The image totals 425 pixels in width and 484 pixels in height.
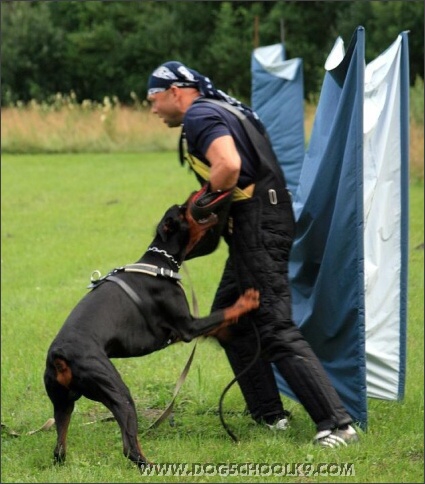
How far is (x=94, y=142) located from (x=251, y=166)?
20.5 meters

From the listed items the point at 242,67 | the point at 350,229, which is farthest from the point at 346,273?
the point at 242,67

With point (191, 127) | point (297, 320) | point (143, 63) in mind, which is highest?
point (191, 127)

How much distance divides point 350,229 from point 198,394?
5.14 ft

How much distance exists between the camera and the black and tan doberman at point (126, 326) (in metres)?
4.37

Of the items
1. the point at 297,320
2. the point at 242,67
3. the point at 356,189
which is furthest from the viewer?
the point at 242,67

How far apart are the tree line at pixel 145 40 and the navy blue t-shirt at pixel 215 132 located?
33719mm

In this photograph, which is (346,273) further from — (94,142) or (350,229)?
(94,142)

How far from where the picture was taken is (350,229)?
5.00 m

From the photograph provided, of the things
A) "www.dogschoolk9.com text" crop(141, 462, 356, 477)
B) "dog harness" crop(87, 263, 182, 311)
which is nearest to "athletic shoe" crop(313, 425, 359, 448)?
"www.dogschoolk9.com text" crop(141, 462, 356, 477)

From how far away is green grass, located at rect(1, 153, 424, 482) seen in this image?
4562mm

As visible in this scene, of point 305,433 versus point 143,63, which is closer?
point 305,433

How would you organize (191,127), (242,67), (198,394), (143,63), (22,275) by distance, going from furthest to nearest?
(143,63)
(242,67)
(22,275)
(198,394)
(191,127)

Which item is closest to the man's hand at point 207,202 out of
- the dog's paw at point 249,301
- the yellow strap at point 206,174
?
the yellow strap at point 206,174

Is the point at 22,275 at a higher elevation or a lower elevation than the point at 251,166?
lower
